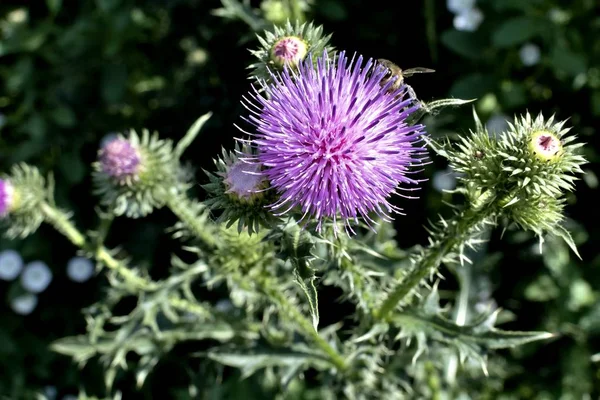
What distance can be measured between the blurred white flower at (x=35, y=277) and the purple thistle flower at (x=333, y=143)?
3050mm

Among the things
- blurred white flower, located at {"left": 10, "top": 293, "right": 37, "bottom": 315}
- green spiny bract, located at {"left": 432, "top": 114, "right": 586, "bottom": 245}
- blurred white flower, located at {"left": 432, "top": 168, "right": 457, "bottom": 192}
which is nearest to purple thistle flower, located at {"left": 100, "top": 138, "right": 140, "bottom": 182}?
green spiny bract, located at {"left": 432, "top": 114, "right": 586, "bottom": 245}

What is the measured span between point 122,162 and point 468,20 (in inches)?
110

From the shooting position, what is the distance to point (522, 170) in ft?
8.17

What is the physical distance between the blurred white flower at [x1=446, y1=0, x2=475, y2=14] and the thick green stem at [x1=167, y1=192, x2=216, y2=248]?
2.61 m

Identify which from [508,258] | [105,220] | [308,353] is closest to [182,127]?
[105,220]

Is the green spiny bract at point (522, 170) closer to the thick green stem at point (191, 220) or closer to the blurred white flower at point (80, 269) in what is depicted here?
the thick green stem at point (191, 220)

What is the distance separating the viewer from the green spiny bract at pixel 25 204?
12.5ft

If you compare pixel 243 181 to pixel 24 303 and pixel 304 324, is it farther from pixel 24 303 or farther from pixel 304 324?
pixel 24 303

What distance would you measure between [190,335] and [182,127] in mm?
1745

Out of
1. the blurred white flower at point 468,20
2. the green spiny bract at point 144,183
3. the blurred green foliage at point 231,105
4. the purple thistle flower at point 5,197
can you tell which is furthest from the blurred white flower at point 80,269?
the blurred white flower at point 468,20

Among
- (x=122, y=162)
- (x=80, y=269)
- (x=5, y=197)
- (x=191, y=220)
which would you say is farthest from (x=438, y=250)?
(x=80, y=269)

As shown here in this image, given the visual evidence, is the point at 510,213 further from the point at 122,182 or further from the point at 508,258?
the point at 508,258

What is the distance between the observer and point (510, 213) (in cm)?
263

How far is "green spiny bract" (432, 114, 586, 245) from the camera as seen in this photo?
8.13 ft
